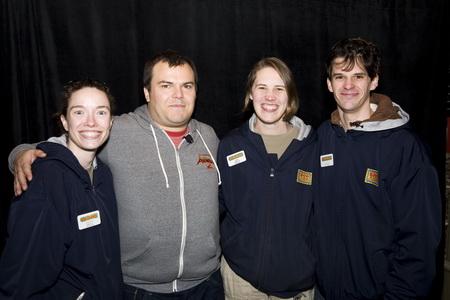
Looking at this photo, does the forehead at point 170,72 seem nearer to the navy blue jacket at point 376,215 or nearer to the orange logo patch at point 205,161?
the orange logo patch at point 205,161

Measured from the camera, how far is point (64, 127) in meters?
1.75

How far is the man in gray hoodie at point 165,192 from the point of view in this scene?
1.79m

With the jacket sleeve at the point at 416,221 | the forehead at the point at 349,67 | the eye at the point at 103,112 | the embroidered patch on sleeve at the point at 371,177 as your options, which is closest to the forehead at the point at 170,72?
the eye at the point at 103,112

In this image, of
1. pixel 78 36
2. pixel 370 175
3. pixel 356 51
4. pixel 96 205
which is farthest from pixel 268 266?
pixel 78 36

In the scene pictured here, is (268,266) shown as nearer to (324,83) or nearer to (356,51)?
(356,51)

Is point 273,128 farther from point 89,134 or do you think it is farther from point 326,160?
point 89,134

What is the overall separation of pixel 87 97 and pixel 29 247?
0.70 m

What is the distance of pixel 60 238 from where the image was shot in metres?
1.45

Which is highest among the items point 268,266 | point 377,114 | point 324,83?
point 324,83

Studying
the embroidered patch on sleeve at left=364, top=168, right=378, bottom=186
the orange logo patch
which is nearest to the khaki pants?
the orange logo patch

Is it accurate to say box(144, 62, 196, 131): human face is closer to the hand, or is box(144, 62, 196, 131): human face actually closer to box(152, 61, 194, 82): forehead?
box(152, 61, 194, 82): forehead

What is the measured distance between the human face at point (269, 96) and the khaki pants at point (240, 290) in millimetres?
886

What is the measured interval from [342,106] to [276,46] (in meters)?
1.10

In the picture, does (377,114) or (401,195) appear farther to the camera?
(377,114)
